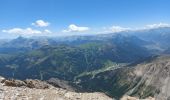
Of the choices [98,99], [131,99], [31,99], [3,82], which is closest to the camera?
[31,99]

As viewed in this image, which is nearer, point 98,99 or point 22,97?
point 22,97

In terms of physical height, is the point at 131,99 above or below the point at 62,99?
below

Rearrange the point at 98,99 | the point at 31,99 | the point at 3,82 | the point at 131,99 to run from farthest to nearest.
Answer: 1. the point at 131,99
2. the point at 3,82
3. the point at 98,99
4. the point at 31,99

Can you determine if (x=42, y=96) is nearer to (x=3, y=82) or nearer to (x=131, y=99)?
(x=3, y=82)

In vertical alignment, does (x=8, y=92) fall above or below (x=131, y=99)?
above

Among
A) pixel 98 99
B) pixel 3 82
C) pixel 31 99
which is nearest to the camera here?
pixel 31 99

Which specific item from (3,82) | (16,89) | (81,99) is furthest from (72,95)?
(3,82)

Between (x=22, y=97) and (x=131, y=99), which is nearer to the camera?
(x=22, y=97)

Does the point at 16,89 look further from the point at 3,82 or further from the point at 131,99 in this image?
the point at 131,99

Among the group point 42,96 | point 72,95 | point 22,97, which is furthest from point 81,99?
point 22,97
